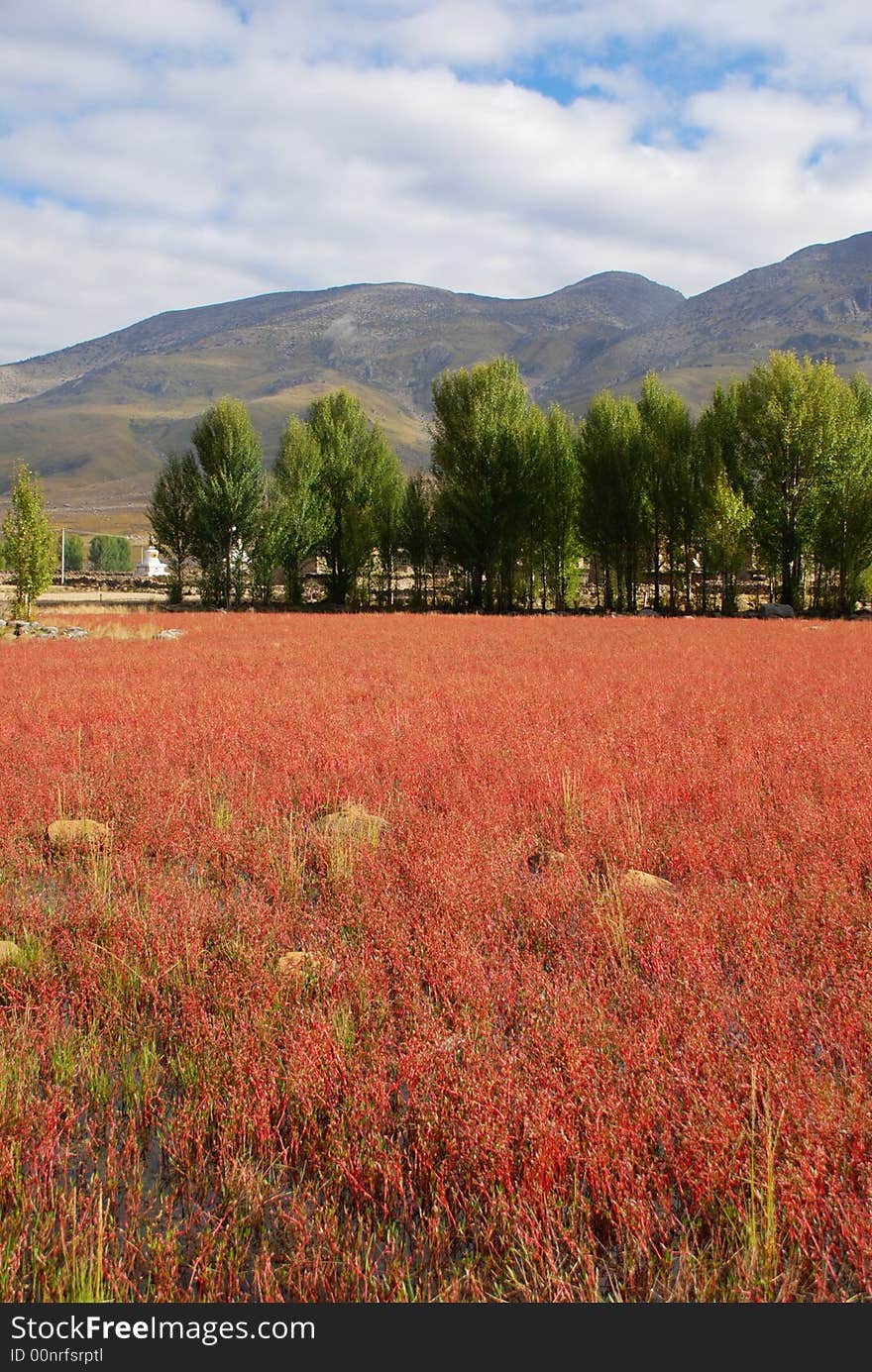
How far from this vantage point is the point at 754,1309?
1.96 m

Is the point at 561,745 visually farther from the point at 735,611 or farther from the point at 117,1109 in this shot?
the point at 735,611

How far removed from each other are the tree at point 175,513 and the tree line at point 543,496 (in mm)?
105

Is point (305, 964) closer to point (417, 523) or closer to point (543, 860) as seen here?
point (543, 860)

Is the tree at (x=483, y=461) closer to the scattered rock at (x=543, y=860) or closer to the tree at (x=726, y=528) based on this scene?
the tree at (x=726, y=528)

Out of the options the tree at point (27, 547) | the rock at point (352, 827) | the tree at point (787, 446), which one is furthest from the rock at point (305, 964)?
the tree at point (787, 446)

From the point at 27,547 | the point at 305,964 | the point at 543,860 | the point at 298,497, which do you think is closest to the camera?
the point at 305,964

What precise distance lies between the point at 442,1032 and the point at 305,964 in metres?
0.86

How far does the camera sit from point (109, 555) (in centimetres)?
10181

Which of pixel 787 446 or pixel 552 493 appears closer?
pixel 787 446

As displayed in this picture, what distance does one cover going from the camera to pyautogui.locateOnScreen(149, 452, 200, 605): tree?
48.1 m

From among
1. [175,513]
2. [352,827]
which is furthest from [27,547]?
[352,827]

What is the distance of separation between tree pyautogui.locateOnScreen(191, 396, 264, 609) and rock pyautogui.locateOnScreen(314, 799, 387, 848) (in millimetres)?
43045

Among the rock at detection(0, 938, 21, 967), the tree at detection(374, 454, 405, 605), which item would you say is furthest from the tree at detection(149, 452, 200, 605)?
the rock at detection(0, 938, 21, 967)

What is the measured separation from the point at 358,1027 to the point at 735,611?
42.0 m
